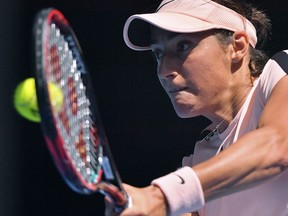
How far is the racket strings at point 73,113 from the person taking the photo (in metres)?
2.03

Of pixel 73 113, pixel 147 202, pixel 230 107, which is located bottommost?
pixel 230 107

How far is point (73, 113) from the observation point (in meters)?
2.15

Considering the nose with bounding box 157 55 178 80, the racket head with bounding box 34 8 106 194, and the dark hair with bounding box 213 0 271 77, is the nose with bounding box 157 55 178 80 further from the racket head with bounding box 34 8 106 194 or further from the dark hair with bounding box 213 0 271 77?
the racket head with bounding box 34 8 106 194

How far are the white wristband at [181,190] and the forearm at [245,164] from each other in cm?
2

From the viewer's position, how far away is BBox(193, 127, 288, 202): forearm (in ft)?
6.94

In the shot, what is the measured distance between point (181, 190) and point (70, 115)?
1.02ft

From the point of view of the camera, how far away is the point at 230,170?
6.98ft

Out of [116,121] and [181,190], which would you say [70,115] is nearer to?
[181,190]

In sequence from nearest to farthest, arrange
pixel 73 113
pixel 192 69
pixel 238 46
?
pixel 73 113, pixel 192 69, pixel 238 46

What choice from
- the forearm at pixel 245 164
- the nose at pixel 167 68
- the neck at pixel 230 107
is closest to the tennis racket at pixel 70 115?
the forearm at pixel 245 164

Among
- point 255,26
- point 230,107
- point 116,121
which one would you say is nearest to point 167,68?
point 230,107

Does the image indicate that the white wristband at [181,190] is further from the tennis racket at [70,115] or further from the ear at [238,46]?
the ear at [238,46]

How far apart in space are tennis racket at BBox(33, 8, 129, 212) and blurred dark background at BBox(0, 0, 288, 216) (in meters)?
1.43

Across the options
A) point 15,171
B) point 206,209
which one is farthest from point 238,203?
point 15,171
